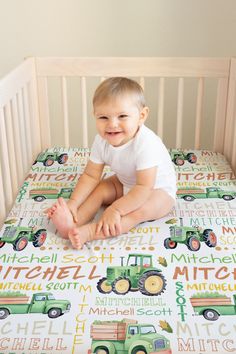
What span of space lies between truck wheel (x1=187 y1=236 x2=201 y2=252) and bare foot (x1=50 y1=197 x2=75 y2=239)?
0.93ft

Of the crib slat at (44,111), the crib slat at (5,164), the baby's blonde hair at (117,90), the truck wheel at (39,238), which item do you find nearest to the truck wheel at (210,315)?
the truck wheel at (39,238)

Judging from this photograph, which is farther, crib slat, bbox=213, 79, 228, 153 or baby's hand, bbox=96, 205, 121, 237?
crib slat, bbox=213, 79, 228, 153

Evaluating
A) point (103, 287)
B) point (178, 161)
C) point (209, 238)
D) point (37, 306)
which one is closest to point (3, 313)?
point (37, 306)

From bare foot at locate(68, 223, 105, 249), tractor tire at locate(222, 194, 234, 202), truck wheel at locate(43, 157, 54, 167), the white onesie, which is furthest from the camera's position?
truck wheel at locate(43, 157, 54, 167)

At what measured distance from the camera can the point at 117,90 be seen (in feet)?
4.00

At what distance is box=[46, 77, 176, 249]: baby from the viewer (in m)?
1.21

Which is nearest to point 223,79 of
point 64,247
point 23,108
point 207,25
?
point 207,25

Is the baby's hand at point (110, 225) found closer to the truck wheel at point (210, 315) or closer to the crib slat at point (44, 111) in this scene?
the truck wheel at point (210, 315)

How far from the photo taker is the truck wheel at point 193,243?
46.0 inches

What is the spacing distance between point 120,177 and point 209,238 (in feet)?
1.04

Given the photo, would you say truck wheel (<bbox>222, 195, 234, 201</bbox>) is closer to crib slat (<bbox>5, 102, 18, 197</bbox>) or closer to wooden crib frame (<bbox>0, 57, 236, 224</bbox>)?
wooden crib frame (<bbox>0, 57, 236, 224</bbox>)

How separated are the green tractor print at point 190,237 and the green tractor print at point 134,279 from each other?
10 cm

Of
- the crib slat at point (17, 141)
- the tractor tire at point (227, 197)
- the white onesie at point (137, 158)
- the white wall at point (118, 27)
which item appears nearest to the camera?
the white onesie at point (137, 158)

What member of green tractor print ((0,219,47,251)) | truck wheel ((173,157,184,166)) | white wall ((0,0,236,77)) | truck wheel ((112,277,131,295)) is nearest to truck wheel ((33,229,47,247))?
green tractor print ((0,219,47,251))
